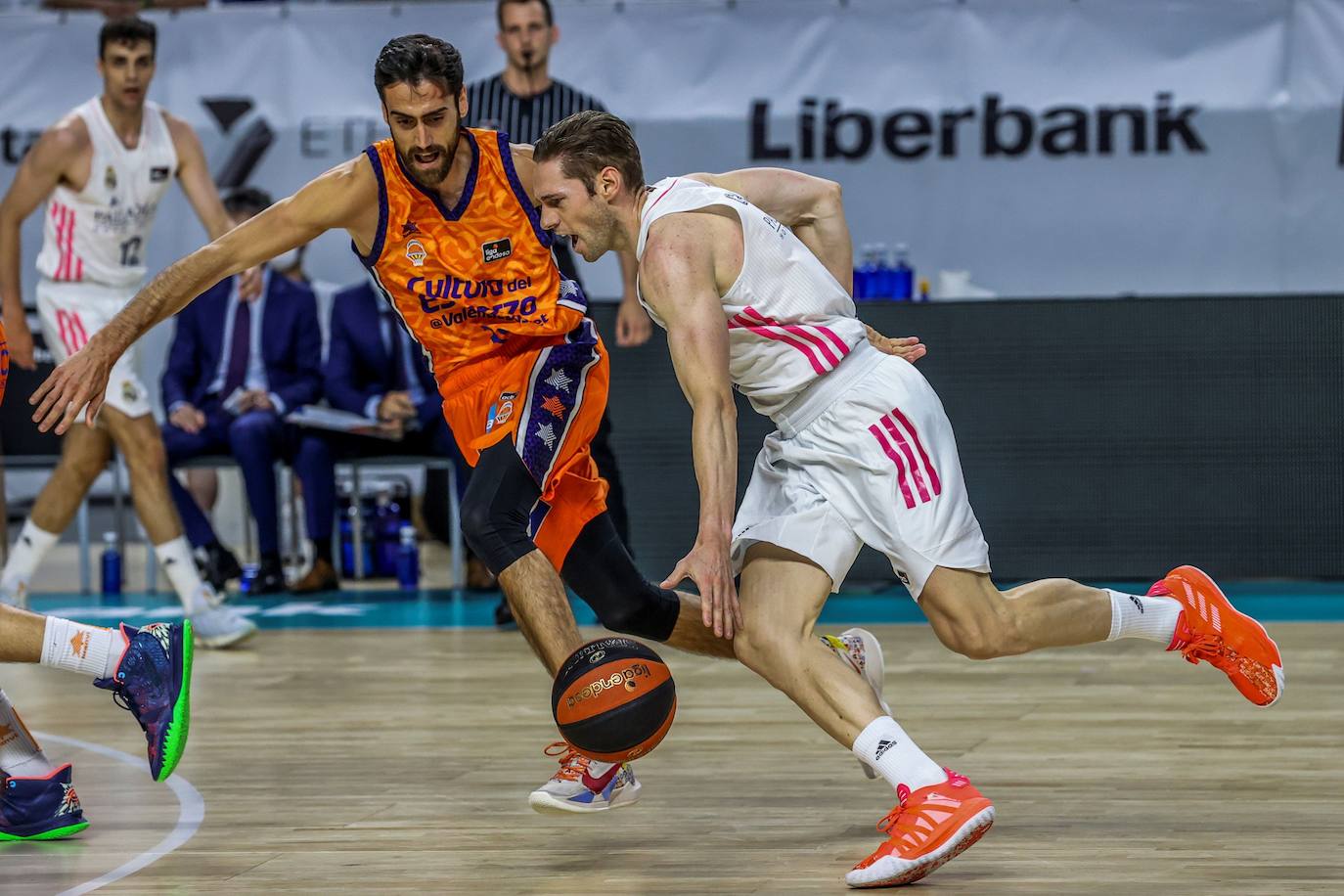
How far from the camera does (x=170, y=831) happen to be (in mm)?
3914

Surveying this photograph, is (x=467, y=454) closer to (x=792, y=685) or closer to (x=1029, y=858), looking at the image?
(x=792, y=685)

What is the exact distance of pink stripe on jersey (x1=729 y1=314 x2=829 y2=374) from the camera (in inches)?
146

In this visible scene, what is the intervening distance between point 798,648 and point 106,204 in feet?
14.3

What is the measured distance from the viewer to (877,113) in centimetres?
886

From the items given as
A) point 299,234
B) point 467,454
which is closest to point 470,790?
point 467,454

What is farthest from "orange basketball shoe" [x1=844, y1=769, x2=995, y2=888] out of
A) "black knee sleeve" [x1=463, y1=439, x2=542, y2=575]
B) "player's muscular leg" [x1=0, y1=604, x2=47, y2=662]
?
"player's muscular leg" [x1=0, y1=604, x2=47, y2=662]

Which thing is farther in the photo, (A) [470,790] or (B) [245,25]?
(B) [245,25]

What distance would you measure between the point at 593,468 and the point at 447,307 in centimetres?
54

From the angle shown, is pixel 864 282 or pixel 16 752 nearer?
pixel 16 752

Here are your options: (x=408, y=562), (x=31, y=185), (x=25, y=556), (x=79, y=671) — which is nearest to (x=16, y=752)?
(x=79, y=671)

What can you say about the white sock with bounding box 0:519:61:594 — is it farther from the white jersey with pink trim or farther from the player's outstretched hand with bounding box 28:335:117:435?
the white jersey with pink trim

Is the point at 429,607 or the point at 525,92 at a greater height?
the point at 525,92

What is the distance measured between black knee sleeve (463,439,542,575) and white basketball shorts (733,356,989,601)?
0.54 m

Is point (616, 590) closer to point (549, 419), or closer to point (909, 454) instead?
point (549, 419)
